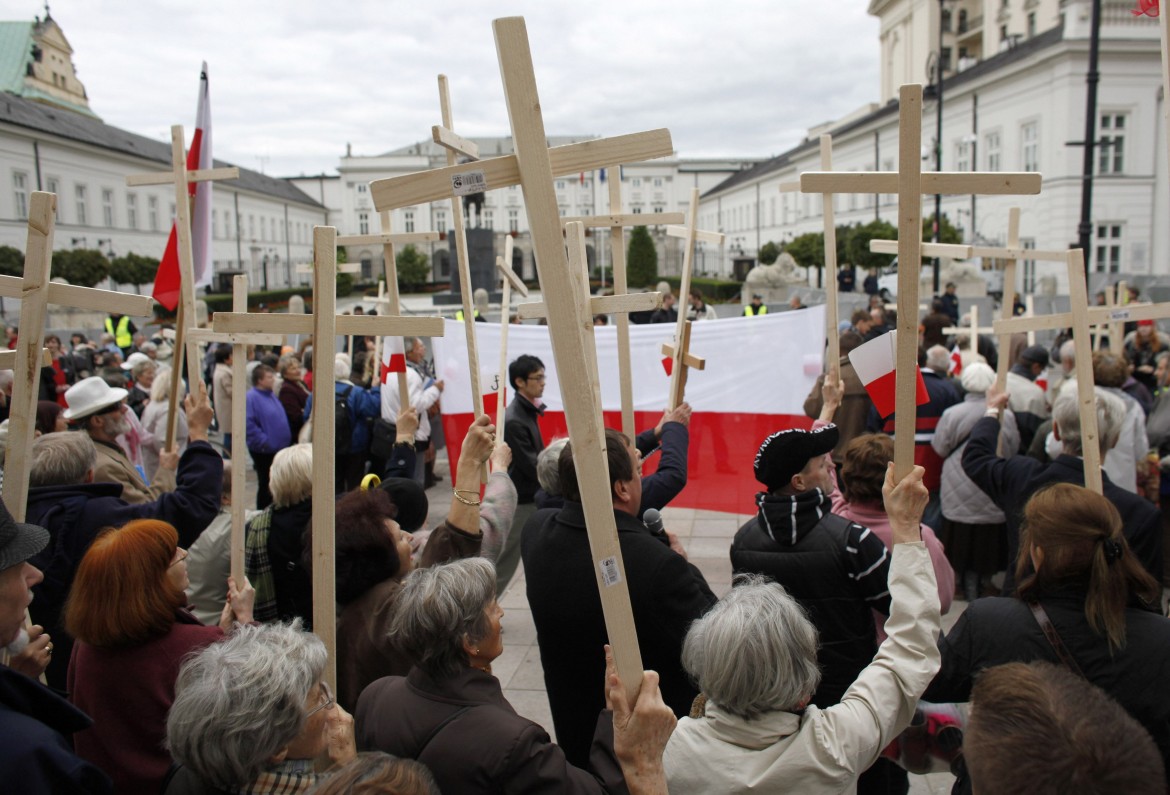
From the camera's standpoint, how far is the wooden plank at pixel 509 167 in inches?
69.1

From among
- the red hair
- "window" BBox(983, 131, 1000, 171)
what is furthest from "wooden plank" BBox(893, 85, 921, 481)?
"window" BBox(983, 131, 1000, 171)

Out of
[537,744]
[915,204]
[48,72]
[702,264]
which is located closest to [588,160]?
[915,204]

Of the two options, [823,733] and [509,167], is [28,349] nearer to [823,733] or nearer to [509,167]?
[509,167]

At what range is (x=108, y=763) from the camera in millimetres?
2164

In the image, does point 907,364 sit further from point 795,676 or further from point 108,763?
point 108,763

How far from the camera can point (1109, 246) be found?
3334 cm

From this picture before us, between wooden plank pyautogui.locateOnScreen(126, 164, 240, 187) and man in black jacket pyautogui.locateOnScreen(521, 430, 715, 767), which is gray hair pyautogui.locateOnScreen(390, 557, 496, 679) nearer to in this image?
man in black jacket pyautogui.locateOnScreen(521, 430, 715, 767)

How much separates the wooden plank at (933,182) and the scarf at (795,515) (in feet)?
3.04

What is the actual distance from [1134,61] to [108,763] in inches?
1539

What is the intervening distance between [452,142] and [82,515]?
1.74 meters

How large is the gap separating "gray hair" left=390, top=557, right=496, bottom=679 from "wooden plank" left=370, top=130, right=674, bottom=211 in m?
0.87

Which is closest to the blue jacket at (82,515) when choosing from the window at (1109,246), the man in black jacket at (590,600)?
the man in black jacket at (590,600)

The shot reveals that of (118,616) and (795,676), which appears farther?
(118,616)

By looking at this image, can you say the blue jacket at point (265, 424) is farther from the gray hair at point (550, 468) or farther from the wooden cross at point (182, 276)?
the gray hair at point (550, 468)
